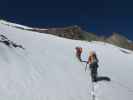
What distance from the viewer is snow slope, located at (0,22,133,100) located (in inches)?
696

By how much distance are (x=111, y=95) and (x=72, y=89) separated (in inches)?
86.2

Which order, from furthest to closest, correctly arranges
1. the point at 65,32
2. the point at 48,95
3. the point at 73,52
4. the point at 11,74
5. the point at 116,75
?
the point at 65,32 → the point at 73,52 → the point at 116,75 → the point at 11,74 → the point at 48,95

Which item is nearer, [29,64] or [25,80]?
[25,80]

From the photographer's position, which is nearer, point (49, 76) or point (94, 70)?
point (49, 76)

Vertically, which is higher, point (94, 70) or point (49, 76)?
point (94, 70)

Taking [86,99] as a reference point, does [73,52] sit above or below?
above

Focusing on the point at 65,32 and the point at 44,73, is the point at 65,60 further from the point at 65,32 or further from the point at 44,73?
the point at 65,32

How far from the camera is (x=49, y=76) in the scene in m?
20.6

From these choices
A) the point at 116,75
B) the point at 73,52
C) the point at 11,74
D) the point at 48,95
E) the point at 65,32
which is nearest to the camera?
the point at 48,95

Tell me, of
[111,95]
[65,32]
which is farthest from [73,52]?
[65,32]

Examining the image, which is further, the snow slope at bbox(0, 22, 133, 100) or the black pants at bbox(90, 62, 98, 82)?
the black pants at bbox(90, 62, 98, 82)

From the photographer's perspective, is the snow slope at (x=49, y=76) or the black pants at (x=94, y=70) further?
the black pants at (x=94, y=70)

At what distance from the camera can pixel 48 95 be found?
17.7m

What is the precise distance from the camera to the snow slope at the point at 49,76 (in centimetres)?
1767
